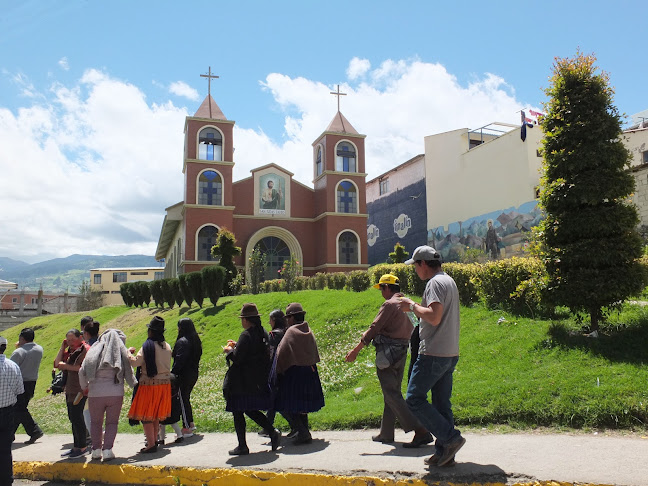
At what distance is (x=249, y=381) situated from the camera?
5770 millimetres

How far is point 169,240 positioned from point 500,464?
138 feet

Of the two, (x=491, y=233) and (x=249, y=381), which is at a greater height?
(x=491, y=233)

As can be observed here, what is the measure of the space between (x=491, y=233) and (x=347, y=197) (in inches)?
381

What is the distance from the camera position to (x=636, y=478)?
3906 millimetres

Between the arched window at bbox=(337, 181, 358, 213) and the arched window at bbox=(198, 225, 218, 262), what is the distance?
8300 mm

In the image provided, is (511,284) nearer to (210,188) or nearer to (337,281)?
(337,281)

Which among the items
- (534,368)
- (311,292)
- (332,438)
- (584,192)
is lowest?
(332,438)

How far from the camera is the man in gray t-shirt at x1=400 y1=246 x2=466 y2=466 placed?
432cm

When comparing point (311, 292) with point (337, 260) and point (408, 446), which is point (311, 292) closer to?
point (408, 446)

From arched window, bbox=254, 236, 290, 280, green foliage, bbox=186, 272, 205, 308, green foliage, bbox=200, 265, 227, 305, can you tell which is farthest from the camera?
A: arched window, bbox=254, 236, 290, 280

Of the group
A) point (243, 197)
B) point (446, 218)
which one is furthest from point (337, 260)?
point (446, 218)

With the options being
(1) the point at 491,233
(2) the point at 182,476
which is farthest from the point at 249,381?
(1) the point at 491,233

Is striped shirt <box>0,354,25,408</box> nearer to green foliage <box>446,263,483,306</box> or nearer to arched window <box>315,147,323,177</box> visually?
green foliage <box>446,263,483,306</box>

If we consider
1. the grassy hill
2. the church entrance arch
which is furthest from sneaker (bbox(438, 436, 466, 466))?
the church entrance arch
